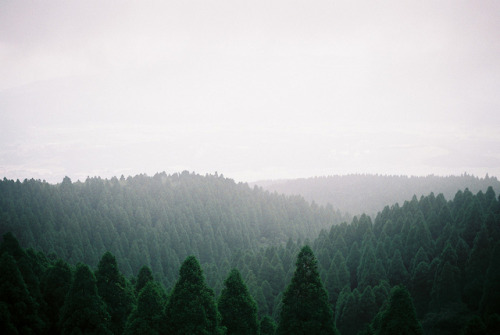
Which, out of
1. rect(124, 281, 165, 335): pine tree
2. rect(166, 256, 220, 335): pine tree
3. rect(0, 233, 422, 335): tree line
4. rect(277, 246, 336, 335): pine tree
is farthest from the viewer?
rect(277, 246, 336, 335): pine tree

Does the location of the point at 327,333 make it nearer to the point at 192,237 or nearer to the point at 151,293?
the point at 151,293

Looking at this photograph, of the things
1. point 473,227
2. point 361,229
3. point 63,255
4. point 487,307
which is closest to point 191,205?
point 63,255

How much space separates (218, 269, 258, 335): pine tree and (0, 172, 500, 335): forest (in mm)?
Answer: 71

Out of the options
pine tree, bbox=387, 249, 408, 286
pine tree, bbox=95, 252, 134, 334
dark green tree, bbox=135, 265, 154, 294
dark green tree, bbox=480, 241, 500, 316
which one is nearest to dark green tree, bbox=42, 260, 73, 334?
dark green tree, bbox=135, 265, 154, 294

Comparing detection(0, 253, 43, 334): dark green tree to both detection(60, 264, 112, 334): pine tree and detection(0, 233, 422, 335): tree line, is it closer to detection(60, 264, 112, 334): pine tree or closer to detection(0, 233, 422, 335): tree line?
detection(0, 233, 422, 335): tree line

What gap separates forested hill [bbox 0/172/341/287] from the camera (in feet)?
312

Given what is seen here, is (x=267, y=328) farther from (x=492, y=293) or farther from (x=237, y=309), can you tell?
(x=492, y=293)

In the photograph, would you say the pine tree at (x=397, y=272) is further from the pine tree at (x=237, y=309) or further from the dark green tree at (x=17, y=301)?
the dark green tree at (x=17, y=301)

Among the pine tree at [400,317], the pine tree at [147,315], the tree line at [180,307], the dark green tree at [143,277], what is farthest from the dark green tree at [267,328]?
the dark green tree at [143,277]

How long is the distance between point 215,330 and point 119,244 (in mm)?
85594

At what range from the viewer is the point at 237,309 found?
1011 inches

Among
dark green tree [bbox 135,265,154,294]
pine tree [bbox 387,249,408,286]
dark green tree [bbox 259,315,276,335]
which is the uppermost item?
dark green tree [bbox 135,265,154,294]

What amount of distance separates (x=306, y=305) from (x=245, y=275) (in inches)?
1819

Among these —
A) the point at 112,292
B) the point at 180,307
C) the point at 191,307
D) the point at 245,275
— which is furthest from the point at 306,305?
the point at 245,275
